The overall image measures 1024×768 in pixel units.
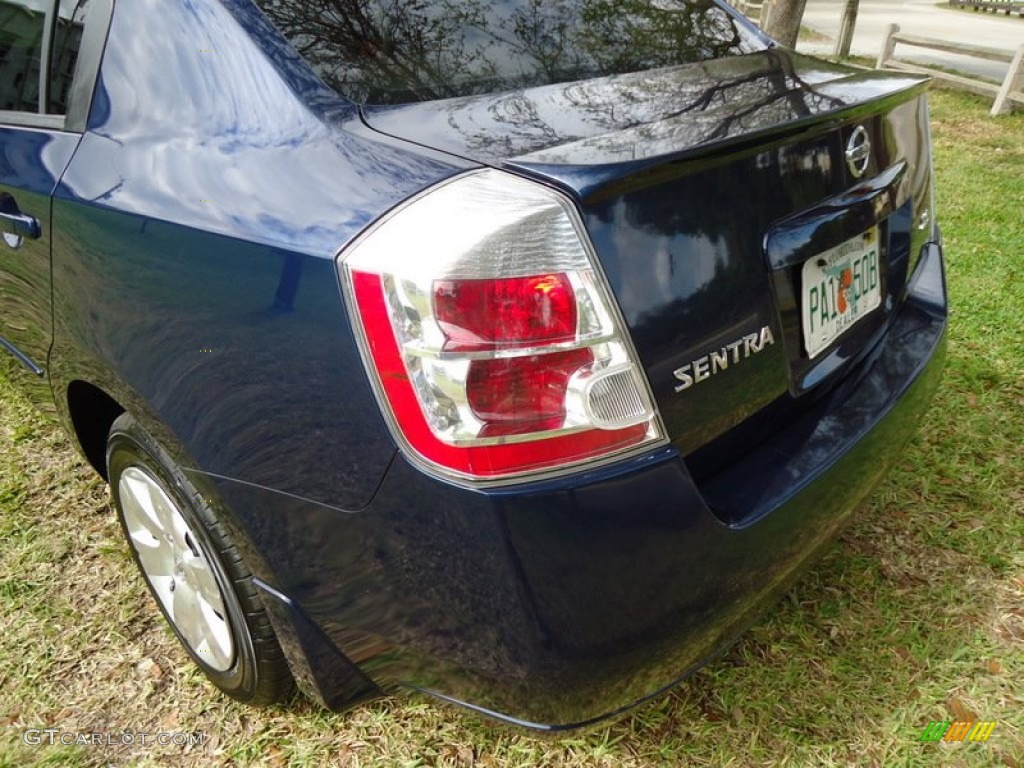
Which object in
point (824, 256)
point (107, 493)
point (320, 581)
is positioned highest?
point (824, 256)

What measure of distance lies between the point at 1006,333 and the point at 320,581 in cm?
315

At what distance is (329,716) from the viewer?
1.73 meters

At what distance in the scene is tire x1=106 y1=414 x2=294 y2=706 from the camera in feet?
4.93

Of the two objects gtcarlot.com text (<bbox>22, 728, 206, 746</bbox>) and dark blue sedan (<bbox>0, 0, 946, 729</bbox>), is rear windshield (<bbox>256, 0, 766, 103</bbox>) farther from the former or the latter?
gtcarlot.com text (<bbox>22, 728, 206, 746</bbox>)

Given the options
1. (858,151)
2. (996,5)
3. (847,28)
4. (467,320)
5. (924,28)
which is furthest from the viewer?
(996,5)

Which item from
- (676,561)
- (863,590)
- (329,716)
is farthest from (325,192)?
(863,590)

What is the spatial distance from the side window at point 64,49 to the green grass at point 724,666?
1.20 m

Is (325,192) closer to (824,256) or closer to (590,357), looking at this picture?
(590,357)

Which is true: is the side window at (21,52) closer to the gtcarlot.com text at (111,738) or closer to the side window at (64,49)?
the side window at (64,49)

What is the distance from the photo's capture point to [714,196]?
1204 millimetres

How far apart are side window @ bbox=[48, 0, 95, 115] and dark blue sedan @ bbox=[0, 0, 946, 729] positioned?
0.01 metres

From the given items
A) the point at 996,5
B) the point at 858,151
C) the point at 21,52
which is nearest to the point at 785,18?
the point at 858,151

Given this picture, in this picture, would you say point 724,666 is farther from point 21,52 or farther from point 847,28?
point 847,28

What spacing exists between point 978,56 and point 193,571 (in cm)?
1006
